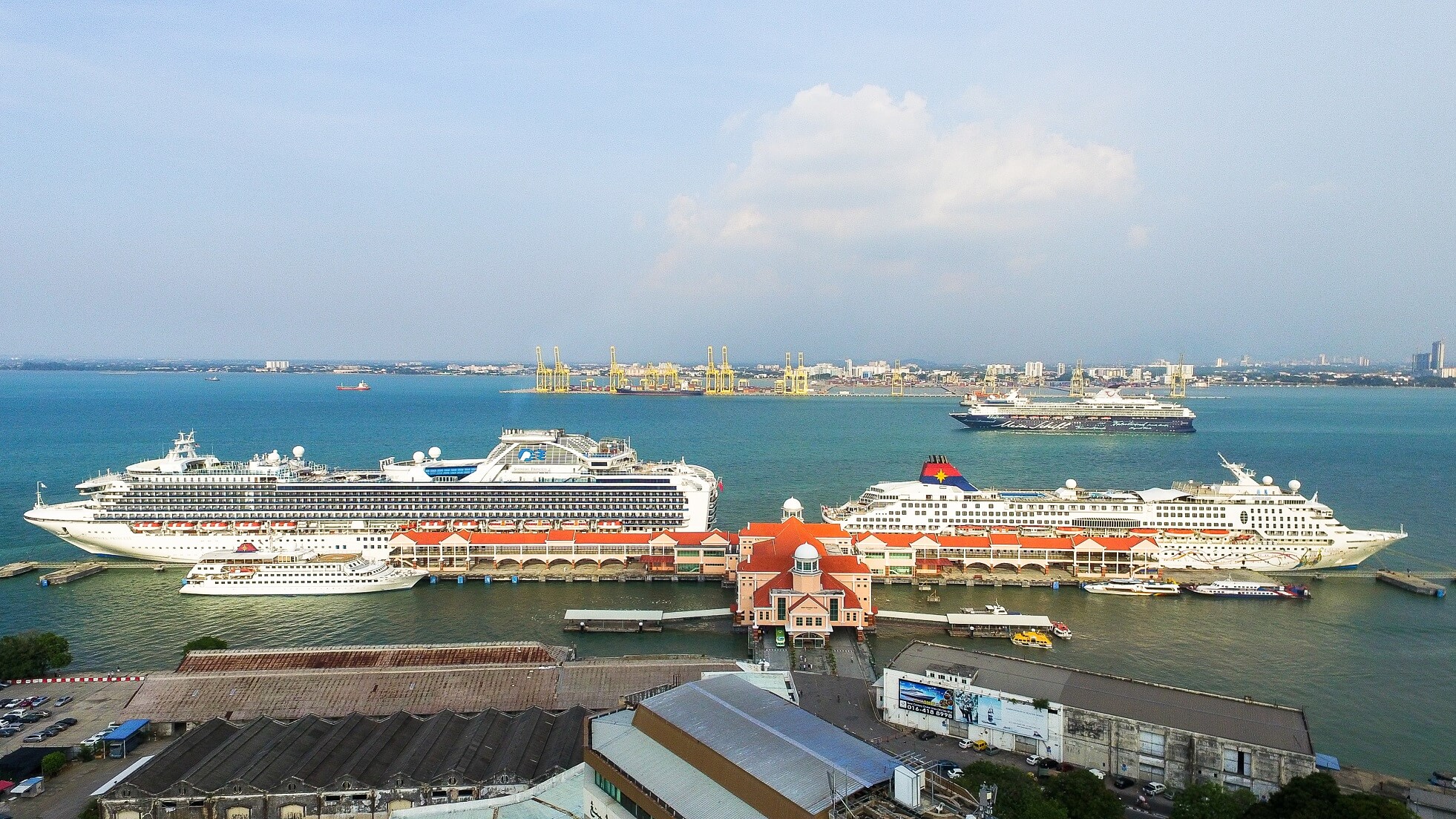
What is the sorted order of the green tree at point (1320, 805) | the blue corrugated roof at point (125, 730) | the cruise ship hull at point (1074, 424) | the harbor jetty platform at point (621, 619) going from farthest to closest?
the cruise ship hull at point (1074, 424) → the harbor jetty platform at point (621, 619) → the blue corrugated roof at point (125, 730) → the green tree at point (1320, 805)

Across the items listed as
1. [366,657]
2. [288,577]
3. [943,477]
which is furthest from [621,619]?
[943,477]

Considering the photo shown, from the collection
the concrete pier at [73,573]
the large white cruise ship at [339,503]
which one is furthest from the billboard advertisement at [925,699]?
the concrete pier at [73,573]

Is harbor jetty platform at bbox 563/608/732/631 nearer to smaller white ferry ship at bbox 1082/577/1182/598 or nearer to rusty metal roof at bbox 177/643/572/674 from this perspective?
rusty metal roof at bbox 177/643/572/674

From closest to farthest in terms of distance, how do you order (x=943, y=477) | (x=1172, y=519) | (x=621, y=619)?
(x=621, y=619) → (x=1172, y=519) → (x=943, y=477)

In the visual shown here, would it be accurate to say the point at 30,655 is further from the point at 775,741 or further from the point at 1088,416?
the point at 1088,416

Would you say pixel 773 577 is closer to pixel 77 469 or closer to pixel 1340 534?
pixel 1340 534

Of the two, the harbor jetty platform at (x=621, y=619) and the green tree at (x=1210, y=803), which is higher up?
the green tree at (x=1210, y=803)

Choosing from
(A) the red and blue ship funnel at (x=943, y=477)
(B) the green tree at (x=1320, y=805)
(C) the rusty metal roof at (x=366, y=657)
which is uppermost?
(A) the red and blue ship funnel at (x=943, y=477)

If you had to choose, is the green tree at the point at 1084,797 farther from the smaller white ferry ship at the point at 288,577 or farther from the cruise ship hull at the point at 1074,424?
the cruise ship hull at the point at 1074,424

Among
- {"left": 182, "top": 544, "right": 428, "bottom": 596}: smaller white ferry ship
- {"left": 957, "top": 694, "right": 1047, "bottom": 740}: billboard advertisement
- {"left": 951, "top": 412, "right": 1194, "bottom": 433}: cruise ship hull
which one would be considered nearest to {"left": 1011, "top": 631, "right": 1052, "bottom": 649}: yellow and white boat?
{"left": 957, "top": 694, "right": 1047, "bottom": 740}: billboard advertisement
